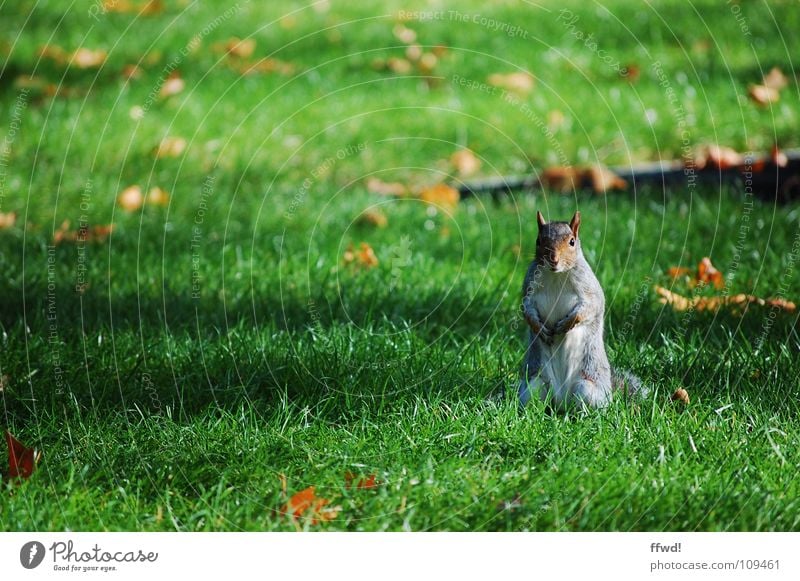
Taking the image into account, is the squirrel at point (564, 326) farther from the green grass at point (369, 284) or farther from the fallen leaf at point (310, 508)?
the fallen leaf at point (310, 508)

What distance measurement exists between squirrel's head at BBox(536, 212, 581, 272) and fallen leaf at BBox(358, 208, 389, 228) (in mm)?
2086

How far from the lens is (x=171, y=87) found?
6113mm

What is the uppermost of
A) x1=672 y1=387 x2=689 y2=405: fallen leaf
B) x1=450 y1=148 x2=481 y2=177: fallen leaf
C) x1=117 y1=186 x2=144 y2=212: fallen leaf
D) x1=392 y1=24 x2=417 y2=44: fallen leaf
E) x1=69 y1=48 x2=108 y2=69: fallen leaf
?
x1=392 y1=24 x2=417 y2=44: fallen leaf

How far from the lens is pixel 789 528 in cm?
254

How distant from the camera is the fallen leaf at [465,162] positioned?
543 centimetres

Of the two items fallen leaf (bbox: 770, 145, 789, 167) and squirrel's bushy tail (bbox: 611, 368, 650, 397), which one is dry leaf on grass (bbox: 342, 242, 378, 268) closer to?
squirrel's bushy tail (bbox: 611, 368, 650, 397)

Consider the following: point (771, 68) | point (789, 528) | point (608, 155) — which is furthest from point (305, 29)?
point (789, 528)

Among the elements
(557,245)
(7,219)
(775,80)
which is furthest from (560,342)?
(775,80)

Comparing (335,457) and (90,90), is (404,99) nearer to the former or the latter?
(90,90)

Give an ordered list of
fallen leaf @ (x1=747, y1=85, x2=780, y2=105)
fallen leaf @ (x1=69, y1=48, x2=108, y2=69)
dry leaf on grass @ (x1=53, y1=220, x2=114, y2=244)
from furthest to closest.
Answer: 1. fallen leaf @ (x1=69, y1=48, x2=108, y2=69)
2. fallen leaf @ (x1=747, y1=85, x2=780, y2=105)
3. dry leaf on grass @ (x1=53, y1=220, x2=114, y2=244)

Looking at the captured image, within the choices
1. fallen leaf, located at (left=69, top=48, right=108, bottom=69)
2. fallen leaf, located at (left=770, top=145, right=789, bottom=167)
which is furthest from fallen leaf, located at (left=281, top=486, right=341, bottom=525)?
fallen leaf, located at (left=69, top=48, right=108, bottom=69)
